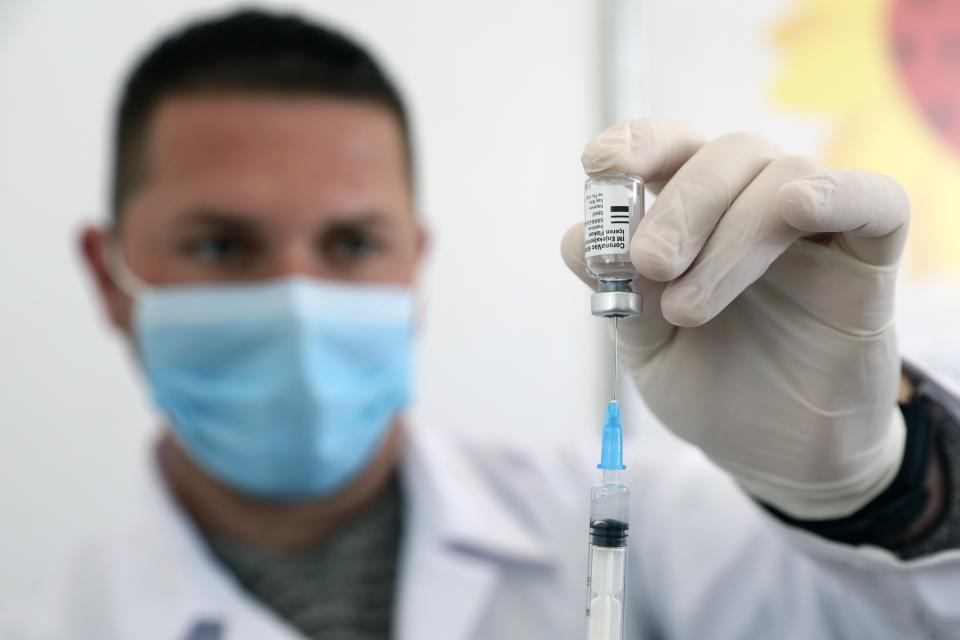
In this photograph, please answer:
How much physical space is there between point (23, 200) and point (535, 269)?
3.02 ft

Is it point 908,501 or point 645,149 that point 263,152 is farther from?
point 908,501

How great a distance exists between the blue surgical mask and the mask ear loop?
0.06 ft

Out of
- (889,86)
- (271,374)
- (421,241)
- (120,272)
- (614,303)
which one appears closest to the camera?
(614,303)

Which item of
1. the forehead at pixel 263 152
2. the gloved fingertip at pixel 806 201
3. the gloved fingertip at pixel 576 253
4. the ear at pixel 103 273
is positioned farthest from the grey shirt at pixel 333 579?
the gloved fingertip at pixel 806 201

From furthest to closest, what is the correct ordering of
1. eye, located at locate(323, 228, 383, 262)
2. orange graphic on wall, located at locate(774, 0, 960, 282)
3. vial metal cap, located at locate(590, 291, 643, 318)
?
orange graphic on wall, located at locate(774, 0, 960, 282), eye, located at locate(323, 228, 383, 262), vial metal cap, located at locate(590, 291, 643, 318)

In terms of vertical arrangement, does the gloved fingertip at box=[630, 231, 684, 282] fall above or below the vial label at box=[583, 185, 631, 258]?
below

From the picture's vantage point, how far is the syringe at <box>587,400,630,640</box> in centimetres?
60

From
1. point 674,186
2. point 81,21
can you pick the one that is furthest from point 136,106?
point 674,186

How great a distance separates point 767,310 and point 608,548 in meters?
0.23

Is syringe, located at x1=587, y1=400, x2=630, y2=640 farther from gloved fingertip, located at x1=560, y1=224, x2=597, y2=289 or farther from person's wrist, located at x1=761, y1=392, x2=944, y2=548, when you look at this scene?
person's wrist, located at x1=761, y1=392, x2=944, y2=548

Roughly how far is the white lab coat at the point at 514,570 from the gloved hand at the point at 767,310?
216 millimetres

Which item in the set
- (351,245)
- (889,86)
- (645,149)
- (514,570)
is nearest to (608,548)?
(645,149)

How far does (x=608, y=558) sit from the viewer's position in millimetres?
623

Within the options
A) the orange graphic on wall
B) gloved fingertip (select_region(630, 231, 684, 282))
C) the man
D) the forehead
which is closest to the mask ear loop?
Result: the man
